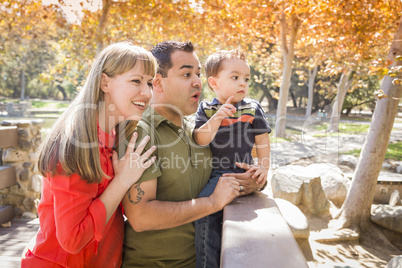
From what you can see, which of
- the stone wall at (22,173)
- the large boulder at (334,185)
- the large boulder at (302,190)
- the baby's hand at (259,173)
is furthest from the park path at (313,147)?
the baby's hand at (259,173)

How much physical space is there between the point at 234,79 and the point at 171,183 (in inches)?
44.6

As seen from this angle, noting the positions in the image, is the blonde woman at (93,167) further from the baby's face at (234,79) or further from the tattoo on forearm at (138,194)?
the baby's face at (234,79)

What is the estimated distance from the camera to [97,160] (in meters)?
1.43

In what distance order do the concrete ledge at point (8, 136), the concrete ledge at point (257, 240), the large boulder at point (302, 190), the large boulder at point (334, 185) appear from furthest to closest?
1. the large boulder at point (334, 185)
2. the large boulder at point (302, 190)
3. the concrete ledge at point (8, 136)
4. the concrete ledge at point (257, 240)

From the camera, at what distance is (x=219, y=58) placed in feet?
8.40

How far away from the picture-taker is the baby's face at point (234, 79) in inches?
97.3

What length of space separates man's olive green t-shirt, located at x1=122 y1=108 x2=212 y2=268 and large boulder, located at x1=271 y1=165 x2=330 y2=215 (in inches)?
178

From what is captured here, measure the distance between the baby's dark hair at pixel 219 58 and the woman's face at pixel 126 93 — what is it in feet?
3.31

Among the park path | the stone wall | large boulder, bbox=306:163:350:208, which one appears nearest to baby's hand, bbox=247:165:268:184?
the stone wall

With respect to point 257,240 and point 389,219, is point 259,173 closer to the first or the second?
point 257,240

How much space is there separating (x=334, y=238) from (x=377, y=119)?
2180 mm

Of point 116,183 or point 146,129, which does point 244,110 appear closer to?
point 146,129

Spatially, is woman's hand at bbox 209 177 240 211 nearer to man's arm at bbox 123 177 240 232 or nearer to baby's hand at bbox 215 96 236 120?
man's arm at bbox 123 177 240 232

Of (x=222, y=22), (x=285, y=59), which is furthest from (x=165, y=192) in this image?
(x=285, y=59)
